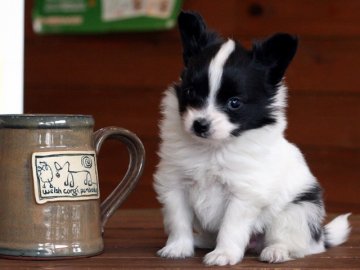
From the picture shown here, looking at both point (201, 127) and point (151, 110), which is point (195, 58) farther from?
point (151, 110)

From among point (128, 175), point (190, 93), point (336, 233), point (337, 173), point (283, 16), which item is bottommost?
point (337, 173)

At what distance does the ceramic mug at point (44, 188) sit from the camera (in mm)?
925

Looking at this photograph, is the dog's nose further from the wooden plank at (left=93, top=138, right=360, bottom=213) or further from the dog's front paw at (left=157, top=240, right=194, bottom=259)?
the wooden plank at (left=93, top=138, right=360, bottom=213)

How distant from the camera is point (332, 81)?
226 centimetres

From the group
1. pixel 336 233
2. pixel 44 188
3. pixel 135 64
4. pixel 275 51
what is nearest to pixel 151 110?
pixel 135 64

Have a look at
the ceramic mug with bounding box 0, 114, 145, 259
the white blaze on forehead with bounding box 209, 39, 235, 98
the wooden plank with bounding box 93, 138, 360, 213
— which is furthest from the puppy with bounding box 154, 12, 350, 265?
the wooden plank with bounding box 93, 138, 360, 213

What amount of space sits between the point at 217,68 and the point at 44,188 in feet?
0.86

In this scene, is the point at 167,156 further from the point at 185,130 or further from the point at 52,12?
Answer: the point at 52,12

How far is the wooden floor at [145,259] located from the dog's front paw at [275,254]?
0.01m

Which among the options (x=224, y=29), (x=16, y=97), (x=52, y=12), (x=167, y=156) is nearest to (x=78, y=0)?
(x=52, y=12)

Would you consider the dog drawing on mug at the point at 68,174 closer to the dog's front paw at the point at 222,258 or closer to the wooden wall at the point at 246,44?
the dog's front paw at the point at 222,258

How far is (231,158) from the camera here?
3.45ft

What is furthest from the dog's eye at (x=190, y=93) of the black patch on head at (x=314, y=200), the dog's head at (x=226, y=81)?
the black patch on head at (x=314, y=200)

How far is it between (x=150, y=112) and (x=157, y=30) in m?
0.24
